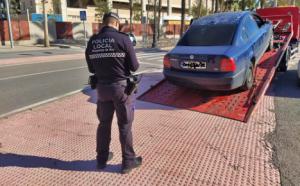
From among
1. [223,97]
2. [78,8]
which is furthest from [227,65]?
[78,8]

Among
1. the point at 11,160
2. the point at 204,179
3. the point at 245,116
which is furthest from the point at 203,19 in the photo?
the point at 11,160

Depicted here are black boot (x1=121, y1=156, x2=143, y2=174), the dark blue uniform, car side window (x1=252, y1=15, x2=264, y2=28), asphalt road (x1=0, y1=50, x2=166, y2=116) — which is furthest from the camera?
car side window (x1=252, y1=15, x2=264, y2=28)

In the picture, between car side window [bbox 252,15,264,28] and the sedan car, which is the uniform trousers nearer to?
the sedan car

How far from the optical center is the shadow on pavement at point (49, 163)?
3.73 meters

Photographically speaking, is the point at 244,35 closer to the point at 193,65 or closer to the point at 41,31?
the point at 193,65

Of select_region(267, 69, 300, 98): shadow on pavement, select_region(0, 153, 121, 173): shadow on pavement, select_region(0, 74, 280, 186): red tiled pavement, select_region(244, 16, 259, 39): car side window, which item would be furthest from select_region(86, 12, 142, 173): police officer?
select_region(267, 69, 300, 98): shadow on pavement

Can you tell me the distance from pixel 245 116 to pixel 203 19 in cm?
281

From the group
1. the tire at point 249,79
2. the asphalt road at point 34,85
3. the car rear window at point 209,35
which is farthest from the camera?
the asphalt road at point 34,85

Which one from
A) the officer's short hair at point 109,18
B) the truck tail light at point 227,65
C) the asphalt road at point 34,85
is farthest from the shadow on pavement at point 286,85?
the asphalt road at point 34,85

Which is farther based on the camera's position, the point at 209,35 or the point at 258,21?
the point at 258,21

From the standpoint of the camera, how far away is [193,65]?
5.92 meters

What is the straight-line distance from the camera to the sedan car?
5672 mm

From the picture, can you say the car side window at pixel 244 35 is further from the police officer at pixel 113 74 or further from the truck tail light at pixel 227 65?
the police officer at pixel 113 74

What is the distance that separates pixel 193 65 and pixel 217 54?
52 centimetres
